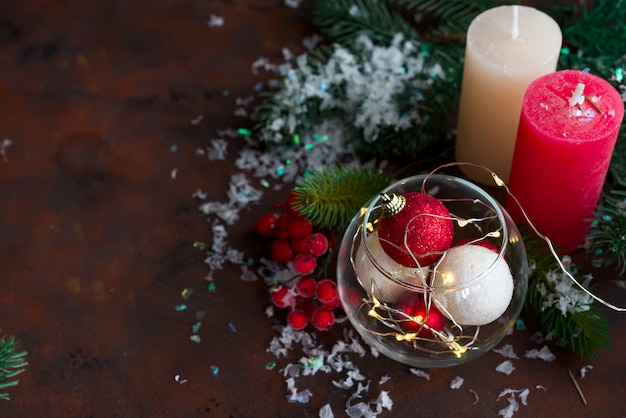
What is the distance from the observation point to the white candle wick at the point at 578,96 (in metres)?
0.65

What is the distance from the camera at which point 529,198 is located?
2.38 ft

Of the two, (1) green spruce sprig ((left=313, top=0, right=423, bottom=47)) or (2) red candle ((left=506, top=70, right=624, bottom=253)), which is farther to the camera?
(1) green spruce sprig ((left=313, top=0, right=423, bottom=47))

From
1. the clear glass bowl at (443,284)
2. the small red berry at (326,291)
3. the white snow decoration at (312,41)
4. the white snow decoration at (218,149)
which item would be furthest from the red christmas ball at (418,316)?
the white snow decoration at (312,41)

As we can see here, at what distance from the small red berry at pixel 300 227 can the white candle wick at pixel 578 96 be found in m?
0.26

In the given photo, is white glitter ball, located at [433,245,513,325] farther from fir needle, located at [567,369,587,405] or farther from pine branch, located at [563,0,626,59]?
pine branch, located at [563,0,626,59]

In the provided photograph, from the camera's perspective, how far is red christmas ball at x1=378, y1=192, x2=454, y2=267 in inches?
23.5

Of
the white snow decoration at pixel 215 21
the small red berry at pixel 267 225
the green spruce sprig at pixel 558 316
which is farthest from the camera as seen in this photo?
the white snow decoration at pixel 215 21

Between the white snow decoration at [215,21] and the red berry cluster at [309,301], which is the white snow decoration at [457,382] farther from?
the white snow decoration at [215,21]

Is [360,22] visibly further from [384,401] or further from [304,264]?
[384,401]

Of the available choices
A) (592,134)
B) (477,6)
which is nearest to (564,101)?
(592,134)

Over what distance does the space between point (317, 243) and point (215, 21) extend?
1.28 ft

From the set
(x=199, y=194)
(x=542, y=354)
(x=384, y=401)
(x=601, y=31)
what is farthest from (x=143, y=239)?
(x=601, y=31)

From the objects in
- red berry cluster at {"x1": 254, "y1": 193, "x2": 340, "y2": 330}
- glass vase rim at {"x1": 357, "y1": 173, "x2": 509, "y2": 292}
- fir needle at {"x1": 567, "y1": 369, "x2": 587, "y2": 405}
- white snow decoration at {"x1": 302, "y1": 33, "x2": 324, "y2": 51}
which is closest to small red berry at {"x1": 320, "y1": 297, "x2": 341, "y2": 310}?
red berry cluster at {"x1": 254, "y1": 193, "x2": 340, "y2": 330}

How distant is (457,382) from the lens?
70cm
